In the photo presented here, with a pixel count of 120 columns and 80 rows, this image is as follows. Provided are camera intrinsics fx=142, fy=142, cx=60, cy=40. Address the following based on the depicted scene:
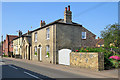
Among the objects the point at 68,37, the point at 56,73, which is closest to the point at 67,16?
the point at 68,37

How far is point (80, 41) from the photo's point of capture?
2612cm

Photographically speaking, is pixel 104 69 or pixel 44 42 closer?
pixel 104 69

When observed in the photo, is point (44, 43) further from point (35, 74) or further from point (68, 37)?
point (35, 74)

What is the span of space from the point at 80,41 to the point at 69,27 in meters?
3.60

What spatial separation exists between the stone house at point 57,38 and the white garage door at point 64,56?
0.88 m

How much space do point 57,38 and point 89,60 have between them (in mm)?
8617

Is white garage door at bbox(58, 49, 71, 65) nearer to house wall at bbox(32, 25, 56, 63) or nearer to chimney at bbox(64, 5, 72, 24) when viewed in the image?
house wall at bbox(32, 25, 56, 63)

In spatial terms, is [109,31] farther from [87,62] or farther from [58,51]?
[87,62]

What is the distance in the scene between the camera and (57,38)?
22953 millimetres

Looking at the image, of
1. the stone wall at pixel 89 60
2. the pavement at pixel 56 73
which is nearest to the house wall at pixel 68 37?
the stone wall at pixel 89 60

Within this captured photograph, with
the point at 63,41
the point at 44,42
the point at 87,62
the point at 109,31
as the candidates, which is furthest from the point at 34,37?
the point at 109,31

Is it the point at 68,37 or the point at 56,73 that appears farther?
the point at 68,37

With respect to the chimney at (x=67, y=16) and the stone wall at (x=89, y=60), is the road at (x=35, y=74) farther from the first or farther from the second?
the chimney at (x=67, y=16)

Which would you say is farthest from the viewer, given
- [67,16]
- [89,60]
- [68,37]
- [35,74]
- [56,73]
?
[68,37]
